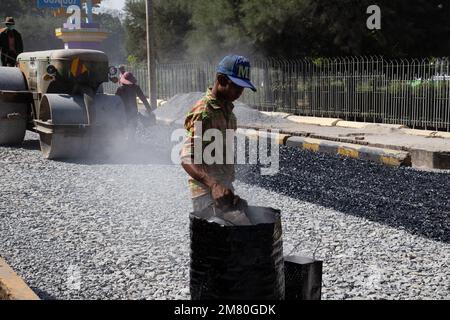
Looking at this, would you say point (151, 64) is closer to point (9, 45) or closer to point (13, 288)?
point (9, 45)

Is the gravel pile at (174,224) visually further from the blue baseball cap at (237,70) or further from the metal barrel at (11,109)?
the blue baseball cap at (237,70)

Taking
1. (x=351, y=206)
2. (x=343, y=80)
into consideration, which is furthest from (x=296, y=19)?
(x=351, y=206)

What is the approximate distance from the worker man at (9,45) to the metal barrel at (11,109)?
1136mm

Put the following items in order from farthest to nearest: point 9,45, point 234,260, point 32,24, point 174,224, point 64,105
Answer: point 32,24 → point 9,45 → point 64,105 → point 174,224 → point 234,260

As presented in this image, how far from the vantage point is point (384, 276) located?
5.24 metres

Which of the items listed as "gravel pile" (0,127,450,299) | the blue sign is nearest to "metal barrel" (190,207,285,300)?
"gravel pile" (0,127,450,299)

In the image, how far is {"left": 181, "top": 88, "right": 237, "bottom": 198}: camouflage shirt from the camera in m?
3.88

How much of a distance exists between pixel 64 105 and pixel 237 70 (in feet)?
26.2

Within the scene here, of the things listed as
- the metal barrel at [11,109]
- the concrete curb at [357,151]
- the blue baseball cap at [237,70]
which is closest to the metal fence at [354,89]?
the concrete curb at [357,151]

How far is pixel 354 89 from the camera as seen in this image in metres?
18.2

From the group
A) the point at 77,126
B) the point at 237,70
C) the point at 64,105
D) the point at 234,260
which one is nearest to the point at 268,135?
the point at 77,126

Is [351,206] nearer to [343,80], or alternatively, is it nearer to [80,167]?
[80,167]

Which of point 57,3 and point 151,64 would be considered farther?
point 57,3

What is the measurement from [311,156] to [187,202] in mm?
4468
